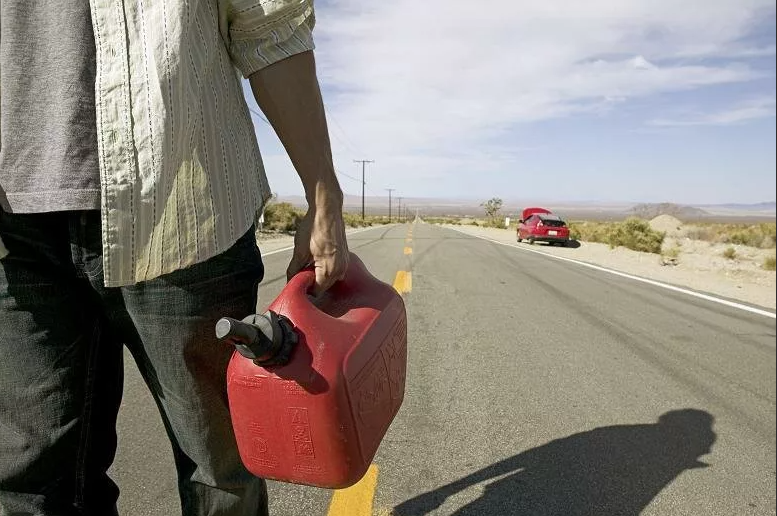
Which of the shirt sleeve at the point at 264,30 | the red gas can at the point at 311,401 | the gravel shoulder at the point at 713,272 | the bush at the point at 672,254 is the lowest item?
the gravel shoulder at the point at 713,272

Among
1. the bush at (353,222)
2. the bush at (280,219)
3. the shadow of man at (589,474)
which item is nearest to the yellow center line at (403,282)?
the shadow of man at (589,474)

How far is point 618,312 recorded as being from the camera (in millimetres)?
5871

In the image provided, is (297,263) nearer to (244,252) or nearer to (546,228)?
(244,252)

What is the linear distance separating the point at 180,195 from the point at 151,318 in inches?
9.4

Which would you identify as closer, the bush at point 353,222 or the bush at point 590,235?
the bush at point 590,235

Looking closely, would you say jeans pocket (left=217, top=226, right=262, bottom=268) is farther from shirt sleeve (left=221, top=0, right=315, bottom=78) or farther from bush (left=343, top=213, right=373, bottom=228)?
bush (left=343, top=213, right=373, bottom=228)

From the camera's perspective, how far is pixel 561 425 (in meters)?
2.73

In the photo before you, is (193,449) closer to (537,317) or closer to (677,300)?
(537,317)

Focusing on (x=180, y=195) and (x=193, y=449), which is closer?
(x=180, y=195)

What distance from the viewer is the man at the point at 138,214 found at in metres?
0.91

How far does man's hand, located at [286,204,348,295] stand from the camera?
3.59 ft

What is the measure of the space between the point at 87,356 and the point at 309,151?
0.62 metres

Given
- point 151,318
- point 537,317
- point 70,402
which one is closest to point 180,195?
point 151,318

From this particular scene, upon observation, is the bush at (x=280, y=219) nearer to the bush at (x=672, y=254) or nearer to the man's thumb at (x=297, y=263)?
the bush at (x=672, y=254)
